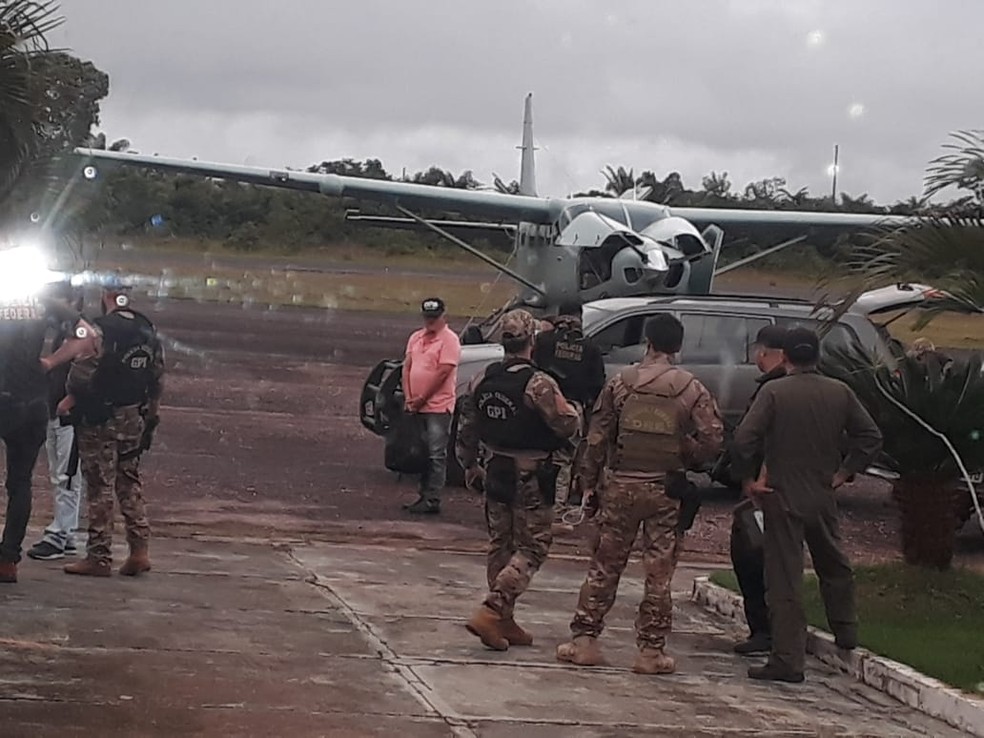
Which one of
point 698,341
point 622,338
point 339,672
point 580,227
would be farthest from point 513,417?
point 580,227

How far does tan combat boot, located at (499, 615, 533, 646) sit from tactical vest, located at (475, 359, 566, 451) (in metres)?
0.93

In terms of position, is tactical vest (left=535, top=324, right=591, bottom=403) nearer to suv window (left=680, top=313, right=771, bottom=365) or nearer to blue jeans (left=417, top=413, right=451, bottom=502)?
blue jeans (left=417, top=413, right=451, bottom=502)

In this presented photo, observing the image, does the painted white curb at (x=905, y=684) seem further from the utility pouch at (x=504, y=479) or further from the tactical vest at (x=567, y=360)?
the tactical vest at (x=567, y=360)

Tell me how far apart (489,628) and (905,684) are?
2127 millimetres

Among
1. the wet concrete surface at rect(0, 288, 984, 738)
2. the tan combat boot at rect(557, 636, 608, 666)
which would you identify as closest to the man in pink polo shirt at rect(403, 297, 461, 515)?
the wet concrete surface at rect(0, 288, 984, 738)

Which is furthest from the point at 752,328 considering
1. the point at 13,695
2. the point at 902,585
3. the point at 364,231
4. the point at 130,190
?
the point at 364,231

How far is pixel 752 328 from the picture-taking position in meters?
15.6

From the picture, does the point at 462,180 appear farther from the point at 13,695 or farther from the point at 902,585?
the point at 13,695

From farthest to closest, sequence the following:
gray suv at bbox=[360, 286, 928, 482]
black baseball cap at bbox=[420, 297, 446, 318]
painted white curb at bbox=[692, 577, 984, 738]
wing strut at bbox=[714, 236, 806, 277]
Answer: wing strut at bbox=[714, 236, 806, 277] → gray suv at bbox=[360, 286, 928, 482] → black baseball cap at bbox=[420, 297, 446, 318] → painted white curb at bbox=[692, 577, 984, 738]

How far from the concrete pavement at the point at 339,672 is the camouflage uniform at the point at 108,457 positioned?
286 mm

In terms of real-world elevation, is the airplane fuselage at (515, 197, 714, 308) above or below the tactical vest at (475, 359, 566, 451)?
above

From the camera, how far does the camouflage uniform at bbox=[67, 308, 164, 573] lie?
9.59m

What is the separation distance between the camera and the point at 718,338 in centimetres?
1555

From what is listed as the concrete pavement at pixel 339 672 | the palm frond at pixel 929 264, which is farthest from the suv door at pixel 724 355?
the palm frond at pixel 929 264
